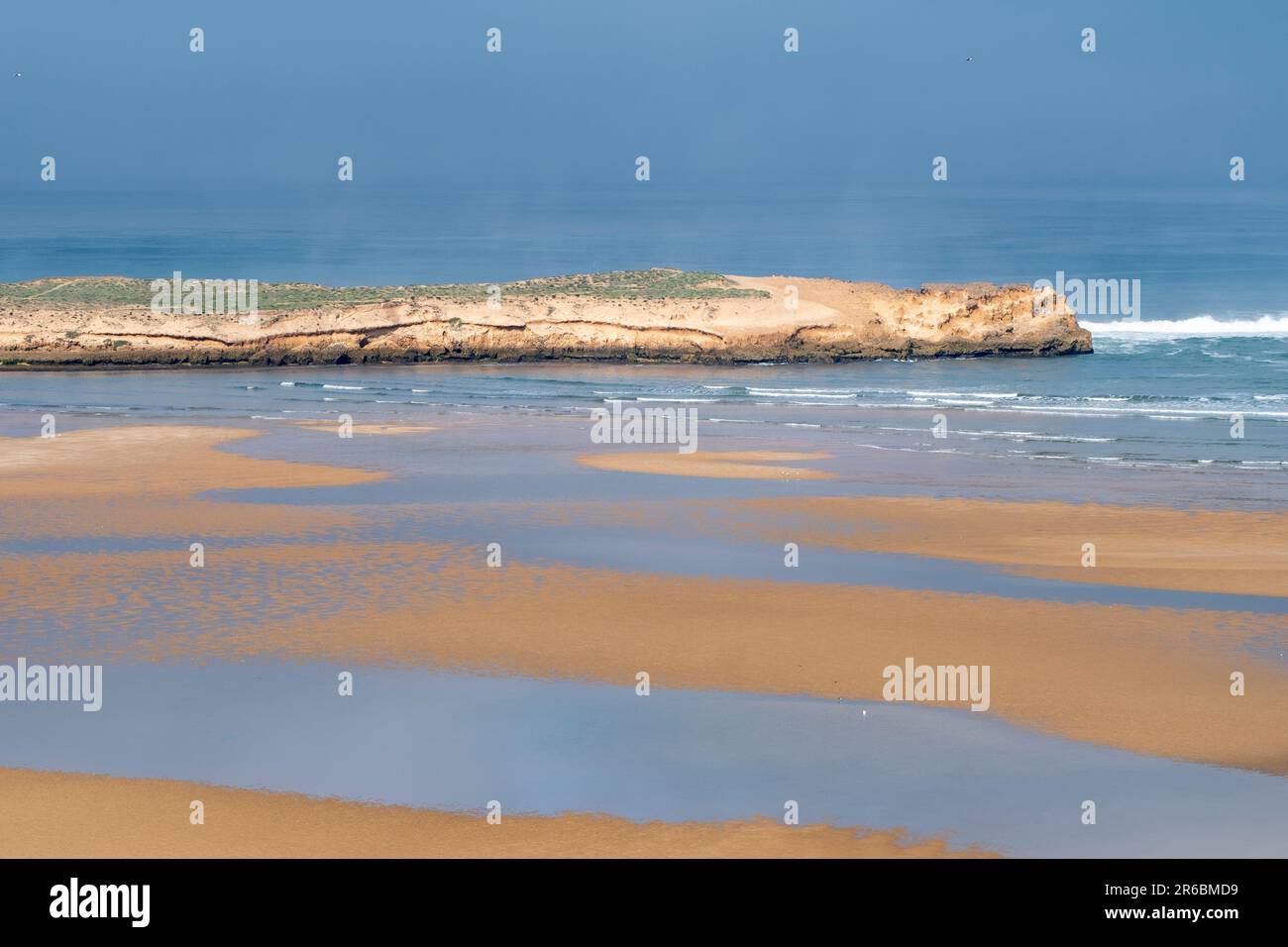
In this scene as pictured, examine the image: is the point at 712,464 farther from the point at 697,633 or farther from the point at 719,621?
the point at 697,633

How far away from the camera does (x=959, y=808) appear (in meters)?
10.4

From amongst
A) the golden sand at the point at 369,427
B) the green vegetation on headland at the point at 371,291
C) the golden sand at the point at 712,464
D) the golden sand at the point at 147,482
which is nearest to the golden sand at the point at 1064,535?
the golden sand at the point at 712,464

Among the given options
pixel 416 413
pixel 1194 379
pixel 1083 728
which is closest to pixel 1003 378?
pixel 1194 379

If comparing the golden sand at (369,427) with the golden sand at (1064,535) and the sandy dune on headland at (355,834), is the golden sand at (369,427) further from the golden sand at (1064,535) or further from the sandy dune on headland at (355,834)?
the sandy dune on headland at (355,834)

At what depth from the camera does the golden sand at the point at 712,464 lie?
23875mm

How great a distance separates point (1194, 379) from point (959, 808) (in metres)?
27.8

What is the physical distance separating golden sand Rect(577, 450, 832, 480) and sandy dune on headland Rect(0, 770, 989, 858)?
13.7 m

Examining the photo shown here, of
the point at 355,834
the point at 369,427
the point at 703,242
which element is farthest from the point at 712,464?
the point at 703,242

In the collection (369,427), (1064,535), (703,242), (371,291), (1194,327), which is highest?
(703,242)

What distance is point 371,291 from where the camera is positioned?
42.7 meters

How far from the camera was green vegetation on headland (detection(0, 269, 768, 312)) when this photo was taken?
4112cm

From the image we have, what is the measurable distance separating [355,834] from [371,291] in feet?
112

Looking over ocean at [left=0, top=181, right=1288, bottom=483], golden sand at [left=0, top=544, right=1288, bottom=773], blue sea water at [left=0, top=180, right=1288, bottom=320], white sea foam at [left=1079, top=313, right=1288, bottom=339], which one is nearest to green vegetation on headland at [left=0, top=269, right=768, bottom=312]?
ocean at [left=0, top=181, right=1288, bottom=483]
